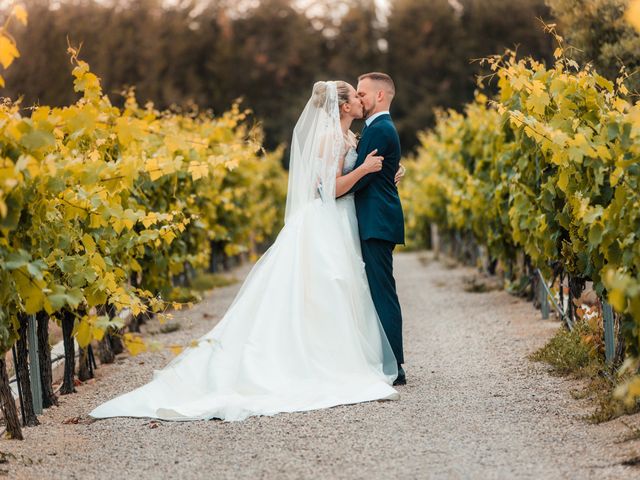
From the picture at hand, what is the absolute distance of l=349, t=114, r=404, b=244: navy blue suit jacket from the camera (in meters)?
6.34

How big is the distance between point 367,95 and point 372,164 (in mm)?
517

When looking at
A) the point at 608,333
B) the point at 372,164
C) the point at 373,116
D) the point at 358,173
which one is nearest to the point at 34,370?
the point at 358,173

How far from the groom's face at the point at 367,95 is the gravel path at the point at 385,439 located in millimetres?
1814

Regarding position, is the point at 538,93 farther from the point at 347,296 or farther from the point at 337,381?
the point at 337,381

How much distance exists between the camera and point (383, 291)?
6355 mm

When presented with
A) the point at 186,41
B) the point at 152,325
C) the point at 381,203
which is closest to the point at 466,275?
the point at 152,325

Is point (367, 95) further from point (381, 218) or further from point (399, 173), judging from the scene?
point (381, 218)

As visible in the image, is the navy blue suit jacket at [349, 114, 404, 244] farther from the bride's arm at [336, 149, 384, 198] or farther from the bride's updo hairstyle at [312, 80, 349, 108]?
the bride's updo hairstyle at [312, 80, 349, 108]

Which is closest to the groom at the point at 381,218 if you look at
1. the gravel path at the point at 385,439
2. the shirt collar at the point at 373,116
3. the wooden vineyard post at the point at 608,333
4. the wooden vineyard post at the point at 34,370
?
the shirt collar at the point at 373,116

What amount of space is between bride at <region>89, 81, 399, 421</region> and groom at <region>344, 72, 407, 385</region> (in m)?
0.07

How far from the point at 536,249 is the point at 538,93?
273 cm

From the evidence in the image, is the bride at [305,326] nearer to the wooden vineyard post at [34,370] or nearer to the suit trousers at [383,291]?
the suit trousers at [383,291]

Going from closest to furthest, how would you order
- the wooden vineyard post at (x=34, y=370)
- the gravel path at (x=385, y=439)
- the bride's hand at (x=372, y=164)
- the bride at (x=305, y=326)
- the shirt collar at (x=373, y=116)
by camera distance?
the gravel path at (x=385, y=439)
the bride at (x=305, y=326)
the wooden vineyard post at (x=34, y=370)
the bride's hand at (x=372, y=164)
the shirt collar at (x=373, y=116)

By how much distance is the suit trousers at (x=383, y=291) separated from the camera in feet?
20.8
